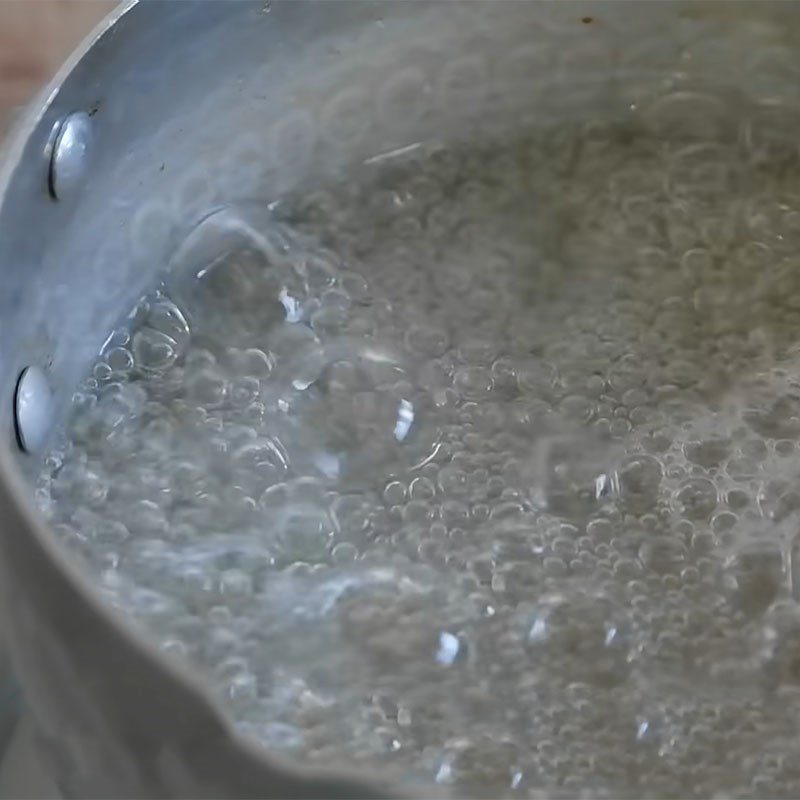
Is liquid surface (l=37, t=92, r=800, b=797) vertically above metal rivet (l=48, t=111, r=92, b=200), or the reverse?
metal rivet (l=48, t=111, r=92, b=200)

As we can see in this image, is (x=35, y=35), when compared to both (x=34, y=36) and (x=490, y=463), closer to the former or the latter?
(x=34, y=36)

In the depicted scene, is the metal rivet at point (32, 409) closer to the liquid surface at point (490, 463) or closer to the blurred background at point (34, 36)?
the liquid surface at point (490, 463)

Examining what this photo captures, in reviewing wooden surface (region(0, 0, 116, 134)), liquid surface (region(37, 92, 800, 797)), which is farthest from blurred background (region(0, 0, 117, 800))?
liquid surface (region(37, 92, 800, 797))

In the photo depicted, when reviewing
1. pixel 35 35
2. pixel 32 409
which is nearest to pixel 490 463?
pixel 32 409

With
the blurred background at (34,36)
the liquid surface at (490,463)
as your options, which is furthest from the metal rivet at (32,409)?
the blurred background at (34,36)

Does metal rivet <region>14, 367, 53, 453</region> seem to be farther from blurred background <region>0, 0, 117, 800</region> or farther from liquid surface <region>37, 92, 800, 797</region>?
blurred background <region>0, 0, 117, 800</region>

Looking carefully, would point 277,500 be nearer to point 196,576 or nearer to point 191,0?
point 196,576
